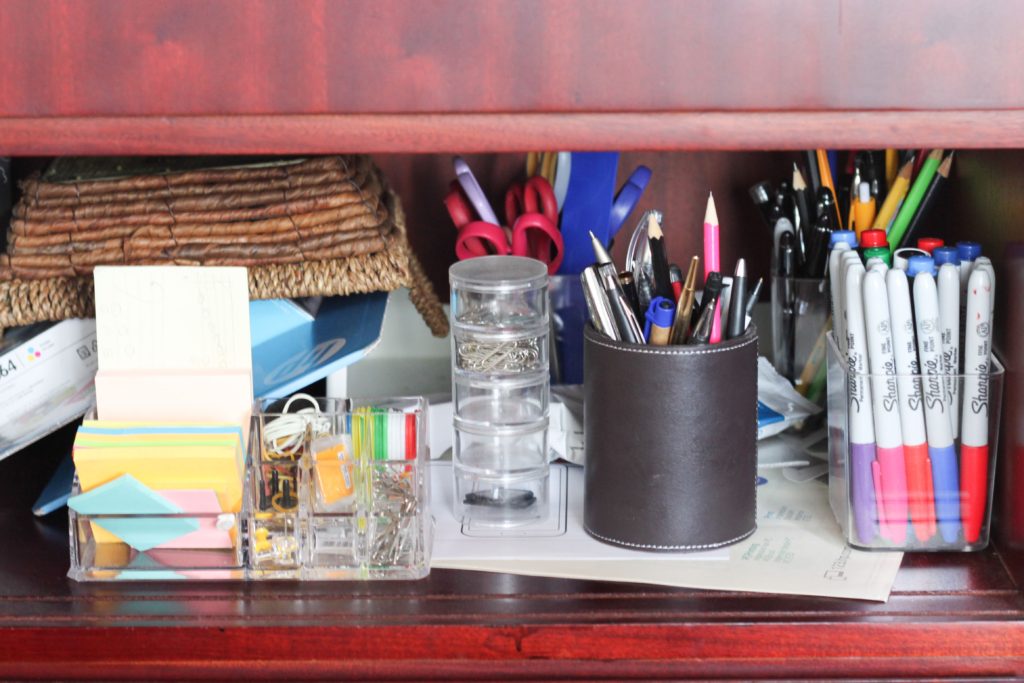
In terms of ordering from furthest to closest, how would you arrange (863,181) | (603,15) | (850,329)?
(863,181), (850,329), (603,15)

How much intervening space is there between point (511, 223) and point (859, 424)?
32 cm

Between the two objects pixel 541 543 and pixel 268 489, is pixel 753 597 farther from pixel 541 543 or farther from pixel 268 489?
pixel 268 489

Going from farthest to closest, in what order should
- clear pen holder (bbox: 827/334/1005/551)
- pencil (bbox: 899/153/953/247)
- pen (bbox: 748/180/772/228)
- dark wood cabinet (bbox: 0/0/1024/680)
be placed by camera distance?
pen (bbox: 748/180/772/228) → pencil (bbox: 899/153/953/247) → clear pen holder (bbox: 827/334/1005/551) → dark wood cabinet (bbox: 0/0/1024/680)

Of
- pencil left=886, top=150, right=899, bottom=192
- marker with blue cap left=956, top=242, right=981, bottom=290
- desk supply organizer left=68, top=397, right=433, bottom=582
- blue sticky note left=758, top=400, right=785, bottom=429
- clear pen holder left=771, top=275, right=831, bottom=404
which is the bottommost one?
desk supply organizer left=68, top=397, right=433, bottom=582

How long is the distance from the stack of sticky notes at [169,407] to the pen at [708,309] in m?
0.28

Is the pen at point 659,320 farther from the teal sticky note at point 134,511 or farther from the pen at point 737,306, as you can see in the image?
the teal sticky note at point 134,511

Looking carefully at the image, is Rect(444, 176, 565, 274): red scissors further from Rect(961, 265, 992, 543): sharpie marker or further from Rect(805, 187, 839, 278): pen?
Rect(961, 265, 992, 543): sharpie marker

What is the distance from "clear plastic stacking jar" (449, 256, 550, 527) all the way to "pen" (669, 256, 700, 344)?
9 centimetres

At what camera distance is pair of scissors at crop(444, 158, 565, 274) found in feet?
2.90

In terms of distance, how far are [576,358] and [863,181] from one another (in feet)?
0.84

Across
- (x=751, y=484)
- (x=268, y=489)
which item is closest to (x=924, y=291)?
(x=751, y=484)

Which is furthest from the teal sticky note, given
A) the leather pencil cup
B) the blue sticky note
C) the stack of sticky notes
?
the blue sticky note

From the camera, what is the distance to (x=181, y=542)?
0.75 meters

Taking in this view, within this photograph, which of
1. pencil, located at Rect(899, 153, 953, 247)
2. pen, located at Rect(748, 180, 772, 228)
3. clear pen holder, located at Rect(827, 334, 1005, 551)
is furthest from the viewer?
pen, located at Rect(748, 180, 772, 228)
